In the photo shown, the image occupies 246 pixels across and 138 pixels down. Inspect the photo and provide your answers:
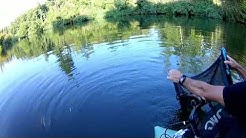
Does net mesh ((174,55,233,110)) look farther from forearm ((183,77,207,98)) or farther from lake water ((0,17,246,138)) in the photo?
lake water ((0,17,246,138))

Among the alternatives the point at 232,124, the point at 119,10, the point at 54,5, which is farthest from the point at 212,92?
the point at 54,5

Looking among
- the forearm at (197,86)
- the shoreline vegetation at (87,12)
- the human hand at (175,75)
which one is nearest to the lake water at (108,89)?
the human hand at (175,75)

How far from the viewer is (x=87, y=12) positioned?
53.7m

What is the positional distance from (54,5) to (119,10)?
16925 millimetres

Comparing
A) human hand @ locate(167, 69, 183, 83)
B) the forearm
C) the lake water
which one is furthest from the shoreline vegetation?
the forearm

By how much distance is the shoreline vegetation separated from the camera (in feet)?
109

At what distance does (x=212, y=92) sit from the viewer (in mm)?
2951

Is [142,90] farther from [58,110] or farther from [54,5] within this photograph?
[54,5]

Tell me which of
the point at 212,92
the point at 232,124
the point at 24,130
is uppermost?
the point at 212,92

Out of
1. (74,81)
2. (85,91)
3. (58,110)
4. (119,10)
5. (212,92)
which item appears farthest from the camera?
(119,10)

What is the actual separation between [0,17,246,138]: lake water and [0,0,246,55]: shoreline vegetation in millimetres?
11914

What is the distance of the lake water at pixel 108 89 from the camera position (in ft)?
31.7

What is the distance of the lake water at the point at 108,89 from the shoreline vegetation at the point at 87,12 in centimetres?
1191

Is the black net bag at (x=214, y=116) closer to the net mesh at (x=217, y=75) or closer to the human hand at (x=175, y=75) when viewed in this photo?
the net mesh at (x=217, y=75)
